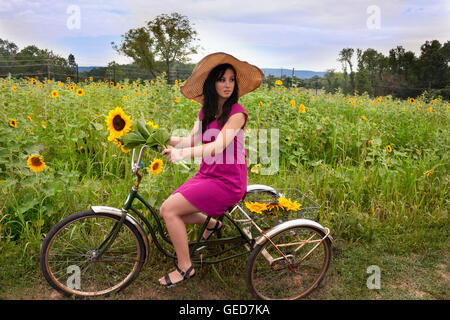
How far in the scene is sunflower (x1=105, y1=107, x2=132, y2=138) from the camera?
7.13 ft

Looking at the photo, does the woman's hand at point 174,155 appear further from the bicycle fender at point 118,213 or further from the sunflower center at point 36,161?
the sunflower center at point 36,161

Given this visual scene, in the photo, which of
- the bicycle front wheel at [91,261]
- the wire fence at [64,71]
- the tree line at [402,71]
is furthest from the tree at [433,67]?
the bicycle front wheel at [91,261]

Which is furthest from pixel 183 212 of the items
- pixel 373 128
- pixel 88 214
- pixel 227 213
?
pixel 373 128

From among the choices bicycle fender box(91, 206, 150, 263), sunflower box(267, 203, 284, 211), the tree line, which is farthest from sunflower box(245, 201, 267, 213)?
the tree line

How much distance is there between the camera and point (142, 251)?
2.41 m

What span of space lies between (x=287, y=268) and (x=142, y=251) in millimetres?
1079

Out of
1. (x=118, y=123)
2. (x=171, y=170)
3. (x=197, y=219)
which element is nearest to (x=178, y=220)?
(x=197, y=219)

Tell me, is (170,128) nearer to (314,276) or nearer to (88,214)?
(88,214)

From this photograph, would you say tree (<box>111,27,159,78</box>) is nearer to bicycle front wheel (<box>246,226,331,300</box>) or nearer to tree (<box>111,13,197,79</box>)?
tree (<box>111,13,197,79</box>)

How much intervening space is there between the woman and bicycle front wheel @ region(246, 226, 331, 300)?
427 millimetres

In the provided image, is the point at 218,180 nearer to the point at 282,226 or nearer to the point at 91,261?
the point at 282,226

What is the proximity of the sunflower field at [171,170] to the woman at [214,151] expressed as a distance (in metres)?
0.37

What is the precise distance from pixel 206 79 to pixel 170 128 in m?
1.61

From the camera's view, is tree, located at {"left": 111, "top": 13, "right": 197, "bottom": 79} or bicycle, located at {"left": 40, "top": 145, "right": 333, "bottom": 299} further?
tree, located at {"left": 111, "top": 13, "right": 197, "bottom": 79}
